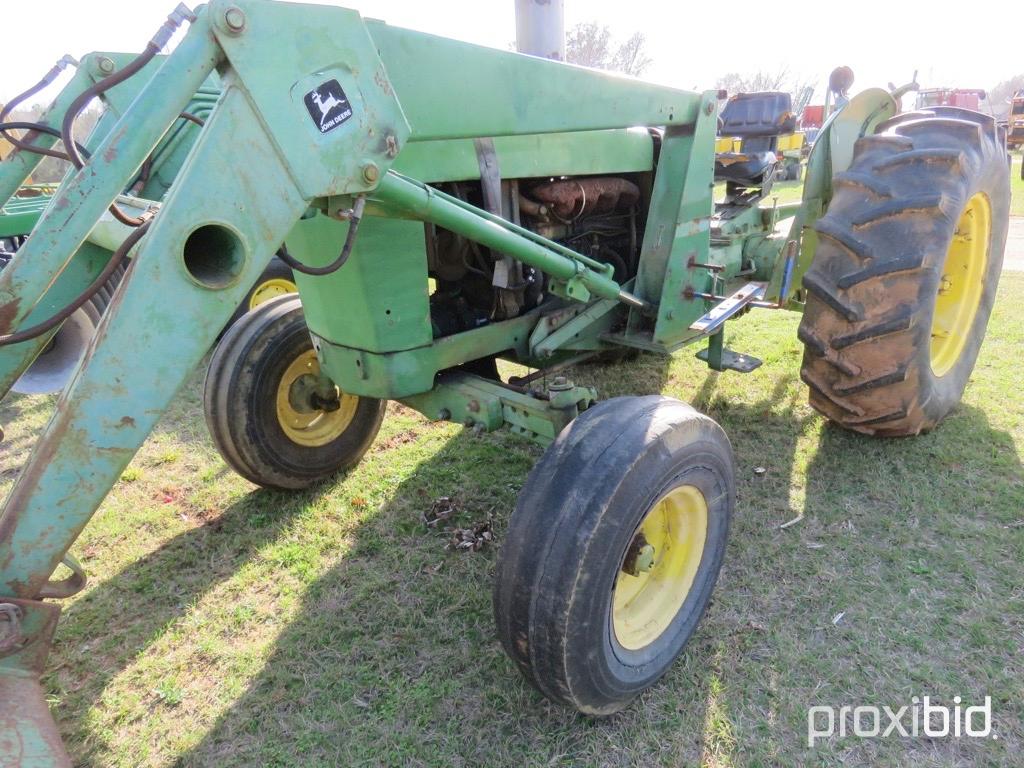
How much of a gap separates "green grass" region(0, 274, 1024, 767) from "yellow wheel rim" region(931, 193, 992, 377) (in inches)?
15.4

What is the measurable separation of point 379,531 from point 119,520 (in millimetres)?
1262

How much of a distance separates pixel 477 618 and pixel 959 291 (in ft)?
9.85

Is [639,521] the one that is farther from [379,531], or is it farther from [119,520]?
[119,520]

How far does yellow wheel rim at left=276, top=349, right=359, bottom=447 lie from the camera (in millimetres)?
3080

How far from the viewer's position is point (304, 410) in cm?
313

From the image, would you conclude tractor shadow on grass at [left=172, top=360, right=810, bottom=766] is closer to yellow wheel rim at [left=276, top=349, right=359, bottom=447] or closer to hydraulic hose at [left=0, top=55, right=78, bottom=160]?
yellow wheel rim at [left=276, top=349, right=359, bottom=447]

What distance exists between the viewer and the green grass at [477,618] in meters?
1.94

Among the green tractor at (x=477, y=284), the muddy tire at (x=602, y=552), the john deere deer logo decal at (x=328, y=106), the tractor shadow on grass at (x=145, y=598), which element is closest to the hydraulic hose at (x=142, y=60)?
the green tractor at (x=477, y=284)

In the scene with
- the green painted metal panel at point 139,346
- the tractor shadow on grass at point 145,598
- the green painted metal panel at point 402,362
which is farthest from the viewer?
the green painted metal panel at point 402,362

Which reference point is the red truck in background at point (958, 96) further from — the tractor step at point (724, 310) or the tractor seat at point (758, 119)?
the tractor step at point (724, 310)

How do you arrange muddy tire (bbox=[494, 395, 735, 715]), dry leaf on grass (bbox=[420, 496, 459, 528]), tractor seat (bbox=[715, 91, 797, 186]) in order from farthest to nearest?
tractor seat (bbox=[715, 91, 797, 186]), dry leaf on grass (bbox=[420, 496, 459, 528]), muddy tire (bbox=[494, 395, 735, 715])

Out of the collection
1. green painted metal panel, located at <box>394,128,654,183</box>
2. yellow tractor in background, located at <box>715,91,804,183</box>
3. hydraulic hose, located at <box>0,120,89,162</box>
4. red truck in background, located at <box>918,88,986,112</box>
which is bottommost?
red truck in background, located at <box>918,88,986,112</box>

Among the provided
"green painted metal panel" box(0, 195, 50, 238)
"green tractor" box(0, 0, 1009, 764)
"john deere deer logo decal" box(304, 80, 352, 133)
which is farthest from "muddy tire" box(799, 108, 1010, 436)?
"green painted metal panel" box(0, 195, 50, 238)

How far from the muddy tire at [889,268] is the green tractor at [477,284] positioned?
0.01m
